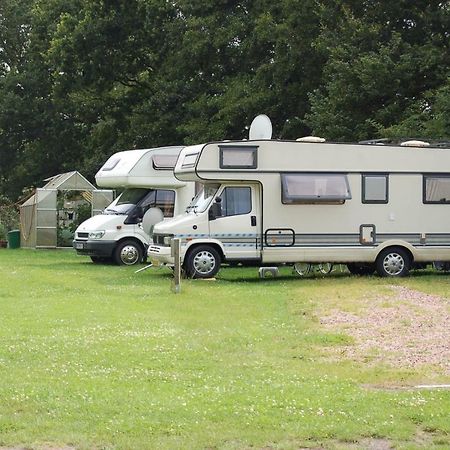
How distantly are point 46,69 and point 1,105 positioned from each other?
285 cm

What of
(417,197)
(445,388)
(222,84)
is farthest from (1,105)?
(445,388)

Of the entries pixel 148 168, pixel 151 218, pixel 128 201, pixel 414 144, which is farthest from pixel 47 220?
pixel 414 144

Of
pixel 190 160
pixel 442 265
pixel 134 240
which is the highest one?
pixel 190 160

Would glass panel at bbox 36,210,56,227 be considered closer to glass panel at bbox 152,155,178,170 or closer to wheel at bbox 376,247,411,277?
glass panel at bbox 152,155,178,170

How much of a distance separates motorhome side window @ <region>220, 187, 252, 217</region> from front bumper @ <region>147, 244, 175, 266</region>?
1.38 m

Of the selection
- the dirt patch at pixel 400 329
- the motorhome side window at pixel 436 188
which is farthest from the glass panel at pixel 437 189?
the dirt patch at pixel 400 329

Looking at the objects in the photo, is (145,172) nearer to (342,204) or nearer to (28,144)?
(342,204)

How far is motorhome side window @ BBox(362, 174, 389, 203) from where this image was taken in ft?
64.7

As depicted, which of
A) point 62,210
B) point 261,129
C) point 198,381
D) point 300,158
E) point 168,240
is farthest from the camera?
point 62,210

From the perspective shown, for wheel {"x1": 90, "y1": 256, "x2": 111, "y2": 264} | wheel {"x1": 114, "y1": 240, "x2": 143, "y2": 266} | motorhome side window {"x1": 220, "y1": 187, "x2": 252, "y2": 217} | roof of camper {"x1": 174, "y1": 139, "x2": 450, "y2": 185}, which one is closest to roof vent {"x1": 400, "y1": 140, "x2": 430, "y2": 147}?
roof of camper {"x1": 174, "y1": 139, "x2": 450, "y2": 185}

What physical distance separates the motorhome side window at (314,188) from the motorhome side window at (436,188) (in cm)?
180

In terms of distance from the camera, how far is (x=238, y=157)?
62.4ft

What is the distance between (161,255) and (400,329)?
26.8 feet

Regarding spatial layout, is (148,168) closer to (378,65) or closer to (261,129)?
(261,129)
